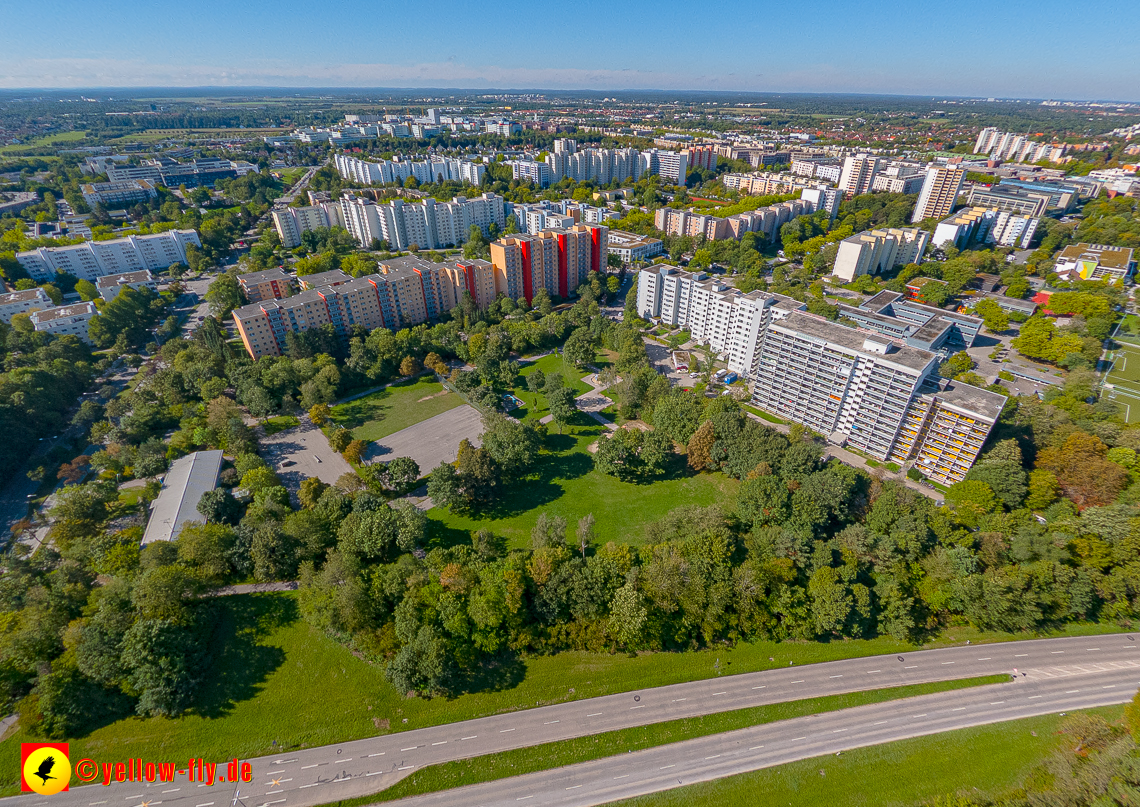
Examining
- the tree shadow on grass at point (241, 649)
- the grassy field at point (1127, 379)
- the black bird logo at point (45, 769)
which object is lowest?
the tree shadow on grass at point (241, 649)

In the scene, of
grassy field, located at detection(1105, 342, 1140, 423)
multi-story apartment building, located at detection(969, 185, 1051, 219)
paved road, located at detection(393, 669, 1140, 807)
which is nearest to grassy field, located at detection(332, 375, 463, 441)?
paved road, located at detection(393, 669, 1140, 807)

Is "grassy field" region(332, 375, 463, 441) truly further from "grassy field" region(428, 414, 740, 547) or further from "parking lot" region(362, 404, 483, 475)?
"grassy field" region(428, 414, 740, 547)

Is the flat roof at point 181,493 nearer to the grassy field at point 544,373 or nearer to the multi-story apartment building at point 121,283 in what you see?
the grassy field at point 544,373

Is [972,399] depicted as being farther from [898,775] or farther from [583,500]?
[583,500]

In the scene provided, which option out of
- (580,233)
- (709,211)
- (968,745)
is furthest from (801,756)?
(709,211)

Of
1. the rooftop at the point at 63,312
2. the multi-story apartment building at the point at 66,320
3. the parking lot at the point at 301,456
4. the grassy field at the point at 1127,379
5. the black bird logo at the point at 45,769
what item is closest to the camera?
the black bird logo at the point at 45,769

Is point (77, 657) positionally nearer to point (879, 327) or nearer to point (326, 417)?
point (326, 417)

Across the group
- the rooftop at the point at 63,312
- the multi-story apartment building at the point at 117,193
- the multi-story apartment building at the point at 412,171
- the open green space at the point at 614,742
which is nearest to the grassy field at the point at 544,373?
the open green space at the point at 614,742
